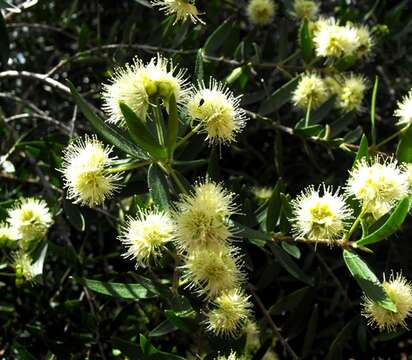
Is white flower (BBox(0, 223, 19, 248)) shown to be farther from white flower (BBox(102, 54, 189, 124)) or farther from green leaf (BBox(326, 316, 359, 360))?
green leaf (BBox(326, 316, 359, 360))

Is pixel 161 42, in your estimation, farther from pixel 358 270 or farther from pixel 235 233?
pixel 358 270

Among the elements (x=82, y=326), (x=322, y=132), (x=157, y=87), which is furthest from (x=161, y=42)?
(x=82, y=326)

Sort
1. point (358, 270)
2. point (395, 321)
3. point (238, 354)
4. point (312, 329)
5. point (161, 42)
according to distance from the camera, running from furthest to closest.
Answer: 1. point (161, 42)
2. point (312, 329)
3. point (238, 354)
4. point (395, 321)
5. point (358, 270)

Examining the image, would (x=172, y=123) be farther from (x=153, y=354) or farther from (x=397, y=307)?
(x=397, y=307)

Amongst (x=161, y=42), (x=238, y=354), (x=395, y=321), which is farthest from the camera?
(x=161, y=42)

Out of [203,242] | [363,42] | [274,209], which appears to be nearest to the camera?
[203,242]

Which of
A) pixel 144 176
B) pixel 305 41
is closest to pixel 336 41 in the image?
pixel 305 41
